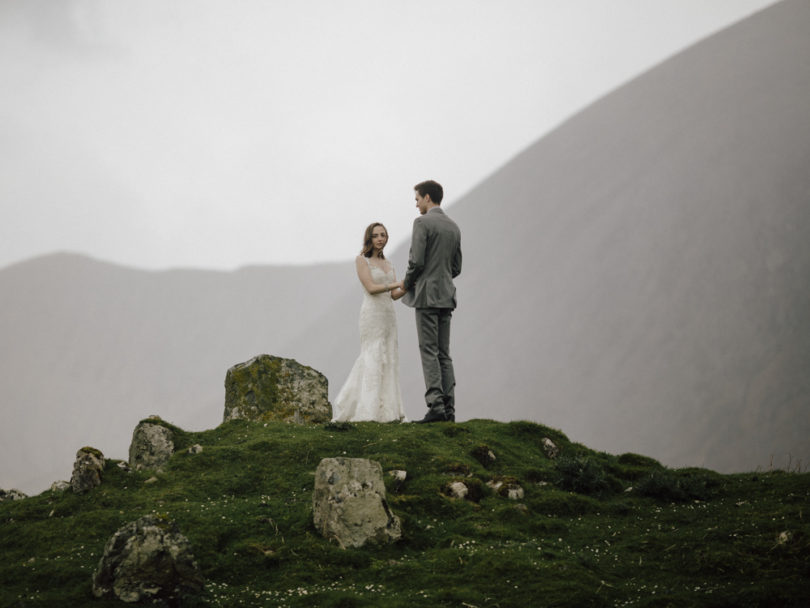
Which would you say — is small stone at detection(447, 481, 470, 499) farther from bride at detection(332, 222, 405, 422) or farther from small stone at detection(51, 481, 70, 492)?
small stone at detection(51, 481, 70, 492)

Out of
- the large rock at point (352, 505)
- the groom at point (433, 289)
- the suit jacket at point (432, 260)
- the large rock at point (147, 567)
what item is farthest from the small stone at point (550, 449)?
the large rock at point (147, 567)

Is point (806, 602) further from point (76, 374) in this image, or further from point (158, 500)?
Answer: point (76, 374)

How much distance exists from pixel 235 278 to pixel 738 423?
10107 cm

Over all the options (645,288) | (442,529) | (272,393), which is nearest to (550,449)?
(442,529)

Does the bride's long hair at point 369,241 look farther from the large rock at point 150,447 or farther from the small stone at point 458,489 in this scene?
the small stone at point 458,489

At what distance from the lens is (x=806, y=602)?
5.66 m

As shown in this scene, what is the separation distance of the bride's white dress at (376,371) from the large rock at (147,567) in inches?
257

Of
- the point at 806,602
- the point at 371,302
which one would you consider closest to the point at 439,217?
the point at 371,302

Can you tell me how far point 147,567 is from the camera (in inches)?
248

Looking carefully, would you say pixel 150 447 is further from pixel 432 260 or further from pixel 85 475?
pixel 432 260

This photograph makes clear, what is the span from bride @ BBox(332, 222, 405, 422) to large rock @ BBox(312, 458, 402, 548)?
4991mm

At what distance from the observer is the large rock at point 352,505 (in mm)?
7625

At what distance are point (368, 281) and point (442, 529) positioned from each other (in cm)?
604

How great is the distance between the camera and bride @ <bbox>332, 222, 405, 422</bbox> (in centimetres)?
1302
